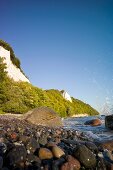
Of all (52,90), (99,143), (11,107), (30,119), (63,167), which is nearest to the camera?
(63,167)

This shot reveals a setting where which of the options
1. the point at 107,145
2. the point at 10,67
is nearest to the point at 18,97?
the point at 10,67

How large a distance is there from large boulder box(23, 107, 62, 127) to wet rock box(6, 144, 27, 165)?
52.2ft

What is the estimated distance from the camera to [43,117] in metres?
23.7

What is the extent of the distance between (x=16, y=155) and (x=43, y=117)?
55.1 feet

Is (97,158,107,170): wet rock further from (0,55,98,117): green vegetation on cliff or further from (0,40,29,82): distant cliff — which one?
(0,40,29,82): distant cliff

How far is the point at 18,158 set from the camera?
22.4ft

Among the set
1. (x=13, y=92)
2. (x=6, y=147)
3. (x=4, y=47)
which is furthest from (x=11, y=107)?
(x=6, y=147)

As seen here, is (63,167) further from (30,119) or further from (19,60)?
(19,60)

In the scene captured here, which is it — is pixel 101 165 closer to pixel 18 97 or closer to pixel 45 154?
pixel 45 154

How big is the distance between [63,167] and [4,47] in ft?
188

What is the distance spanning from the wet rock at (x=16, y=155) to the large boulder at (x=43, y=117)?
627 inches

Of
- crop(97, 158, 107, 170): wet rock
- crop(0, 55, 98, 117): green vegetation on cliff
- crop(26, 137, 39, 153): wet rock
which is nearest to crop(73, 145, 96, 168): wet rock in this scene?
crop(97, 158, 107, 170): wet rock

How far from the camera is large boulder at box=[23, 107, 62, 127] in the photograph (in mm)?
23344

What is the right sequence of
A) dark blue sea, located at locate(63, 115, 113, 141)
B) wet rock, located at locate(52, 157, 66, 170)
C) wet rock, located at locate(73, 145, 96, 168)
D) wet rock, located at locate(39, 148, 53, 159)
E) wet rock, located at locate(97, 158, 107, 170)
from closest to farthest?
wet rock, located at locate(52, 157, 66, 170) < wet rock, located at locate(97, 158, 107, 170) < wet rock, located at locate(73, 145, 96, 168) < wet rock, located at locate(39, 148, 53, 159) < dark blue sea, located at locate(63, 115, 113, 141)
